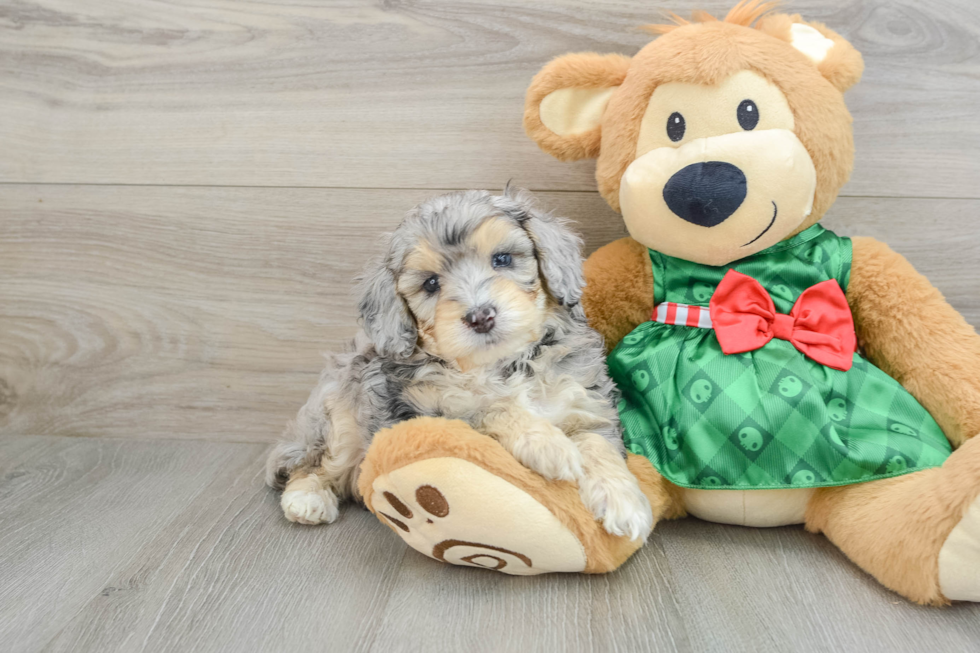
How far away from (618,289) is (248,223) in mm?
1178

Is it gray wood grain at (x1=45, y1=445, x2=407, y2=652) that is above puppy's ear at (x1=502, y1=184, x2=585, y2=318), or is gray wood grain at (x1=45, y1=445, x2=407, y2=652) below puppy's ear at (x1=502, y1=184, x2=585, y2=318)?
below

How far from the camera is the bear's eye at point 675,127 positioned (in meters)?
1.46

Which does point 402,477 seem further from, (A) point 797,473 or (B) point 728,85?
(B) point 728,85

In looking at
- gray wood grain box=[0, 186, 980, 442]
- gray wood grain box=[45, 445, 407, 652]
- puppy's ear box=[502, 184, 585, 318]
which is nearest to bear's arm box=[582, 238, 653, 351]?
puppy's ear box=[502, 184, 585, 318]

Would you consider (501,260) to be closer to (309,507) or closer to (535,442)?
(535,442)

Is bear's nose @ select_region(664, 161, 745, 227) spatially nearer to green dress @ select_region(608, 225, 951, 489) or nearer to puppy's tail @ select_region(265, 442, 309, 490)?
green dress @ select_region(608, 225, 951, 489)

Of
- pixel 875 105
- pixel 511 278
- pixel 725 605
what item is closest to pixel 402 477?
pixel 511 278

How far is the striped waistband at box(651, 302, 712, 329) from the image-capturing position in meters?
1.59

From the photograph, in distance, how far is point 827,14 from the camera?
185 cm

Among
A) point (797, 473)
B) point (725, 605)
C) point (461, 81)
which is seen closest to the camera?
point (725, 605)

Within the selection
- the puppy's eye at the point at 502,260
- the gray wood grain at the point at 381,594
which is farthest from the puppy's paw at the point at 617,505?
the puppy's eye at the point at 502,260

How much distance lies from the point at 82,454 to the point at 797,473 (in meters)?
2.15

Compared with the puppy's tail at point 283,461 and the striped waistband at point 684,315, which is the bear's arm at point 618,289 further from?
the puppy's tail at point 283,461

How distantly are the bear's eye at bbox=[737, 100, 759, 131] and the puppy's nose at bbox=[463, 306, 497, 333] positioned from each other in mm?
661
